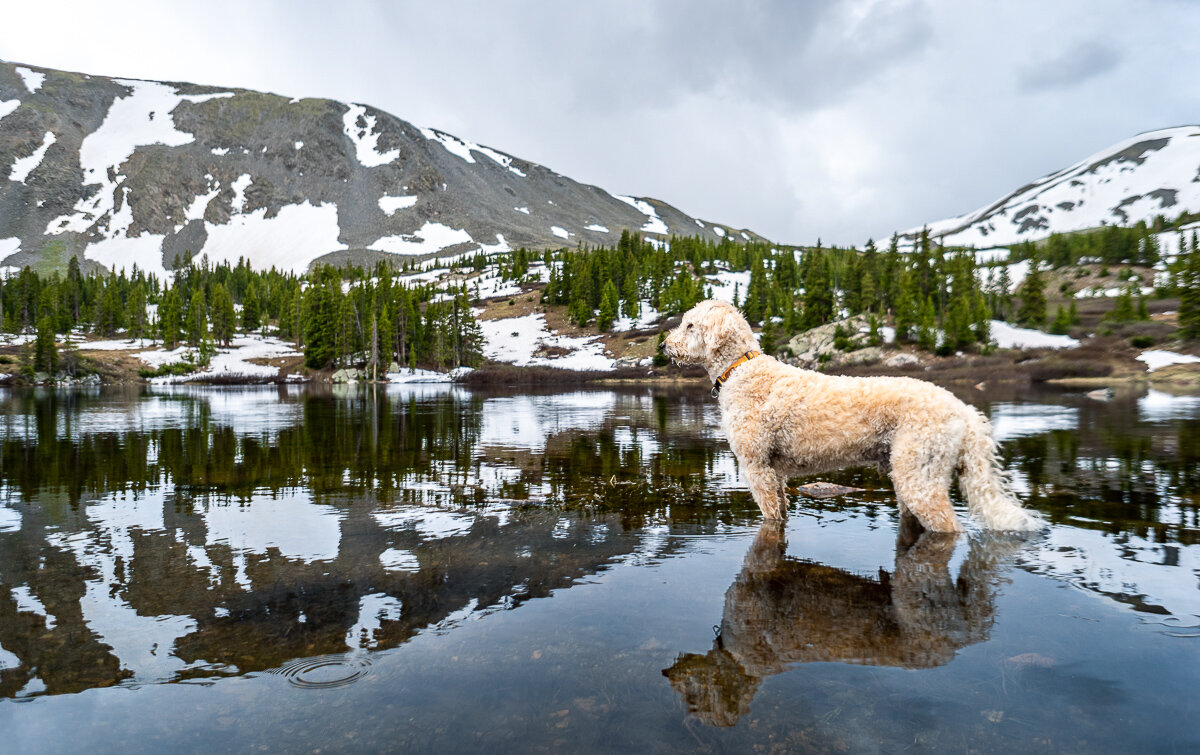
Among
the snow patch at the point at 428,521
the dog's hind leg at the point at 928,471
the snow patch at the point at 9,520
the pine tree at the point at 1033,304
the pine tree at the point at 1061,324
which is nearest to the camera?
the dog's hind leg at the point at 928,471

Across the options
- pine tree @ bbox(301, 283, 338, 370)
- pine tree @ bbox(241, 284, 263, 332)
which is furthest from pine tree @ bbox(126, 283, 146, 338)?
pine tree @ bbox(301, 283, 338, 370)

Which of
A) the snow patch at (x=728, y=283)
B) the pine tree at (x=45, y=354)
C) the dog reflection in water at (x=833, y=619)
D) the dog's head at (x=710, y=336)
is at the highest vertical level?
the snow patch at (x=728, y=283)

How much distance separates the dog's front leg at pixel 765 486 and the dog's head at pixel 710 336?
1428 millimetres

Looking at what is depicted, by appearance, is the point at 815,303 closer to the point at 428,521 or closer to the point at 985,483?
the point at 985,483

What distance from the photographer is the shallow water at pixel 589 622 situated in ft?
11.4

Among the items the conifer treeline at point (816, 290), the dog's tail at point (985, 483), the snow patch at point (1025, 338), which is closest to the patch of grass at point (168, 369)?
the conifer treeline at point (816, 290)

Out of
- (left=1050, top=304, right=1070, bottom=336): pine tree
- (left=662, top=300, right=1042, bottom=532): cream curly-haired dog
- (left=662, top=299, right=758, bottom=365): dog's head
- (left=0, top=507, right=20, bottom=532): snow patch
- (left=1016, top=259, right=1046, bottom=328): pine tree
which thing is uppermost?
(left=1016, top=259, right=1046, bottom=328): pine tree

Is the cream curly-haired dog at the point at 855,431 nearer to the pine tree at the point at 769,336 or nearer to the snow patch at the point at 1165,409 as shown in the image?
the snow patch at the point at 1165,409

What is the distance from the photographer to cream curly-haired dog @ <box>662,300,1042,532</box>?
670cm

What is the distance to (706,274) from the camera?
15325cm

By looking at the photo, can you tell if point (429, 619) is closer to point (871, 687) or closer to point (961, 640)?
point (871, 687)

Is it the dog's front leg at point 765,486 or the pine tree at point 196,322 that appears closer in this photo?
the dog's front leg at point 765,486

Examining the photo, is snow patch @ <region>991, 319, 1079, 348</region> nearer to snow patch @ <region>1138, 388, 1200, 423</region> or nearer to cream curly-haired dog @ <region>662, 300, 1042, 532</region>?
snow patch @ <region>1138, 388, 1200, 423</region>

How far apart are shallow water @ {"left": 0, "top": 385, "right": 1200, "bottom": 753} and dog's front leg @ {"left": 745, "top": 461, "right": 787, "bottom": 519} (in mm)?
319
